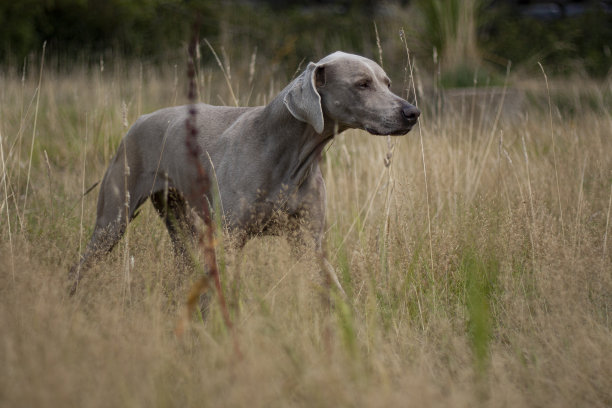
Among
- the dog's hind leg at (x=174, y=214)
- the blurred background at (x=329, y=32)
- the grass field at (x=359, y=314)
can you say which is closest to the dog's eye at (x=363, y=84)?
the grass field at (x=359, y=314)

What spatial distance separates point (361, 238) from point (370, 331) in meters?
1.11

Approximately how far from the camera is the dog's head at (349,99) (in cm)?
287

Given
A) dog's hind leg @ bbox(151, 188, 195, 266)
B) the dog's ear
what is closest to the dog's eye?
the dog's ear

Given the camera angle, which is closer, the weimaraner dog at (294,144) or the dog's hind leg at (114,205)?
the weimaraner dog at (294,144)

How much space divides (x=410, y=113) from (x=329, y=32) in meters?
8.10

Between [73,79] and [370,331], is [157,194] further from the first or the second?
[73,79]

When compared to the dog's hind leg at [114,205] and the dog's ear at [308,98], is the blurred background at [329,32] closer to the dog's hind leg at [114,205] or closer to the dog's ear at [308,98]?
the dog's hind leg at [114,205]

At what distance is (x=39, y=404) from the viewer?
4.97 ft

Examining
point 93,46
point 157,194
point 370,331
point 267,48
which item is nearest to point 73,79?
point 267,48

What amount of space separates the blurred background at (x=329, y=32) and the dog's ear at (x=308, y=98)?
4.56 metres

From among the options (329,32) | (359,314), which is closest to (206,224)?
(359,314)

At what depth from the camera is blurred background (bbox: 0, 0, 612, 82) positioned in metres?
7.55

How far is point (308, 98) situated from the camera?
2.87m

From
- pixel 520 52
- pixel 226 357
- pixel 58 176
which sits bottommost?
pixel 58 176
